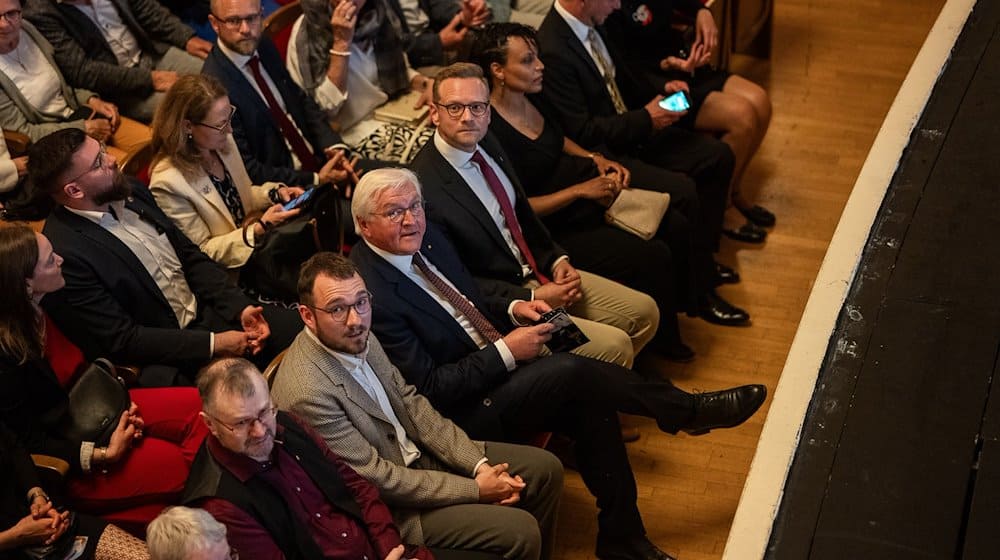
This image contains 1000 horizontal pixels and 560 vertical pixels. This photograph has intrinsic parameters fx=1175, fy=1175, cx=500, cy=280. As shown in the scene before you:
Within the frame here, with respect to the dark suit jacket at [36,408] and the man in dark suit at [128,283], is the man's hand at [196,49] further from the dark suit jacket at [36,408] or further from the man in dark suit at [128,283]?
the dark suit jacket at [36,408]

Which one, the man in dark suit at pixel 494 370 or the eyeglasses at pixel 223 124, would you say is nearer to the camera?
the man in dark suit at pixel 494 370

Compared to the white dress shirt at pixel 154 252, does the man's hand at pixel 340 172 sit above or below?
below

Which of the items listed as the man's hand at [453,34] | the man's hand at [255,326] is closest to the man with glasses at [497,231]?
the man's hand at [255,326]

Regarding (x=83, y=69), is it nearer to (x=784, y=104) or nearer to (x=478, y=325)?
(x=478, y=325)

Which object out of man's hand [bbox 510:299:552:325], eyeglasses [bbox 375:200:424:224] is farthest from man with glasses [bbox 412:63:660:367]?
eyeglasses [bbox 375:200:424:224]

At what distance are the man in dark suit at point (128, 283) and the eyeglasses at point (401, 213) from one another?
0.46 metres

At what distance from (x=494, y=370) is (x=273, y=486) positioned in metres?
0.77

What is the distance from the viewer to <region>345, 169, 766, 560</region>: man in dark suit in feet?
9.74

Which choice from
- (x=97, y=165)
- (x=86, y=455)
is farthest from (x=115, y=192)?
(x=86, y=455)

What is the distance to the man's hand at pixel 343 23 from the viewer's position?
151 inches

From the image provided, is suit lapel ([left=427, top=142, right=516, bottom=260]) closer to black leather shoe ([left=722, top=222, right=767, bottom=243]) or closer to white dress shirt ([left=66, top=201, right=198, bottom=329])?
white dress shirt ([left=66, top=201, right=198, bottom=329])

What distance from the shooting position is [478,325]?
10.4 feet

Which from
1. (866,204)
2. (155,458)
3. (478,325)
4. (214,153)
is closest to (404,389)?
(478,325)

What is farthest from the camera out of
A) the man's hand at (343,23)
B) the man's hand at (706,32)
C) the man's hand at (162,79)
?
the man's hand at (706,32)
